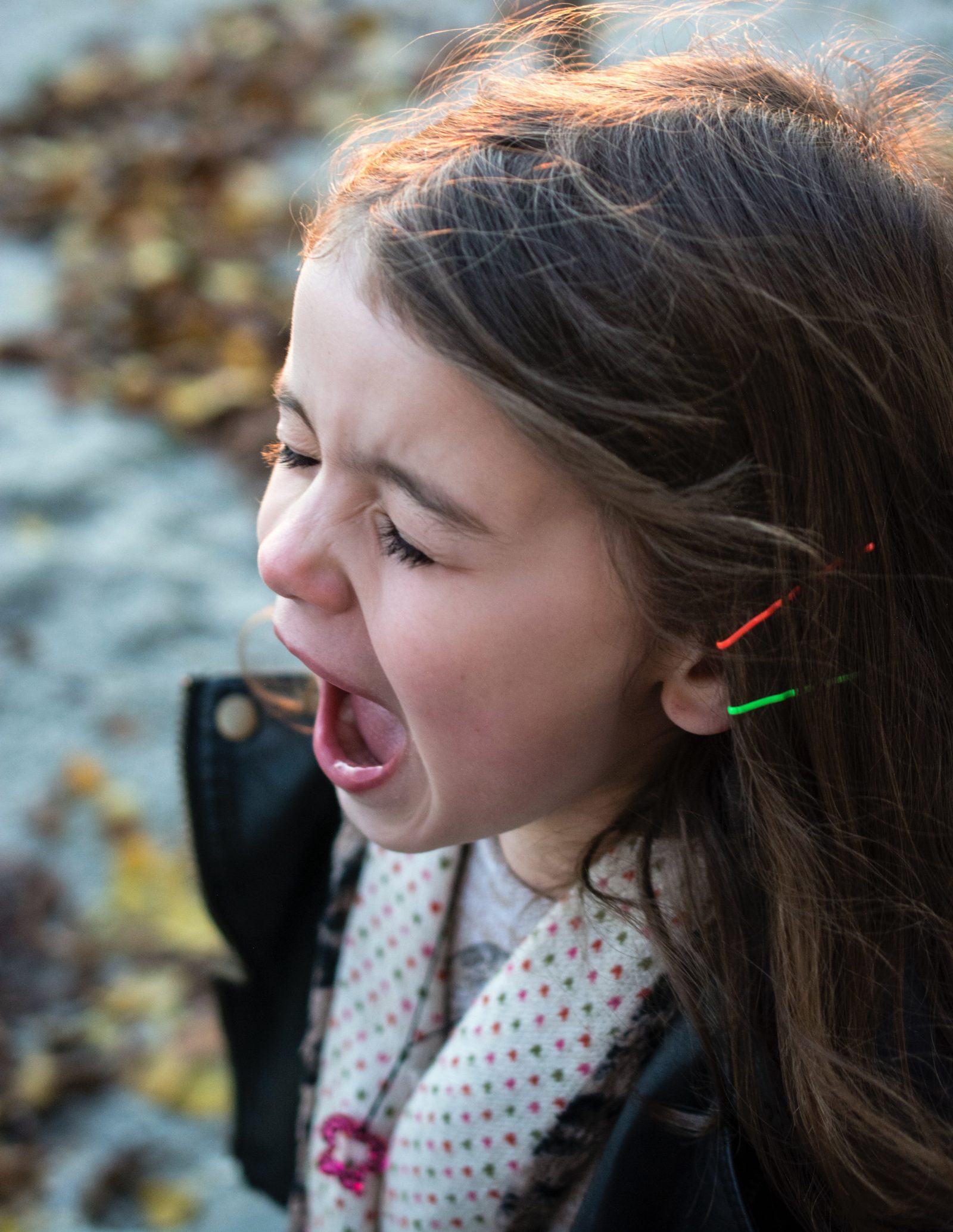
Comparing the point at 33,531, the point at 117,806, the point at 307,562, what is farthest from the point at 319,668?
the point at 33,531

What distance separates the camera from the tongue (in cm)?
108

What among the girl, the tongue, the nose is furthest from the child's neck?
the nose

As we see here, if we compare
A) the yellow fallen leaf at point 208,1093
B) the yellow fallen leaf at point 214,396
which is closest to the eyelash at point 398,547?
the yellow fallen leaf at point 208,1093

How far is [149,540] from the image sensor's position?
2486mm

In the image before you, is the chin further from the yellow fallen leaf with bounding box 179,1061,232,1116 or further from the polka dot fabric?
the yellow fallen leaf with bounding box 179,1061,232,1116

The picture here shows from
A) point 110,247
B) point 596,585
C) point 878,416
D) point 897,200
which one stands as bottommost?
point 596,585

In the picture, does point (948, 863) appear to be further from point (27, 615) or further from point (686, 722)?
point (27, 615)

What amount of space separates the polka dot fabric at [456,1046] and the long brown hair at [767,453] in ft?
0.34

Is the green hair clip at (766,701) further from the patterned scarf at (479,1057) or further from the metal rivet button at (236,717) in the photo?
the metal rivet button at (236,717)

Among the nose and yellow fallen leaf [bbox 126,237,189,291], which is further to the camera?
yellow fallen leaf [bbox 126,237,189,291]

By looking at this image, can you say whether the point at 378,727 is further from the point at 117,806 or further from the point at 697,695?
the point at 117,806

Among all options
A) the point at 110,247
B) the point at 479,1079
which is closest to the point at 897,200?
the point at 479,1079

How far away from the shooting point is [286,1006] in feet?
4.80

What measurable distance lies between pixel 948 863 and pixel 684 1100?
1.01 feet
